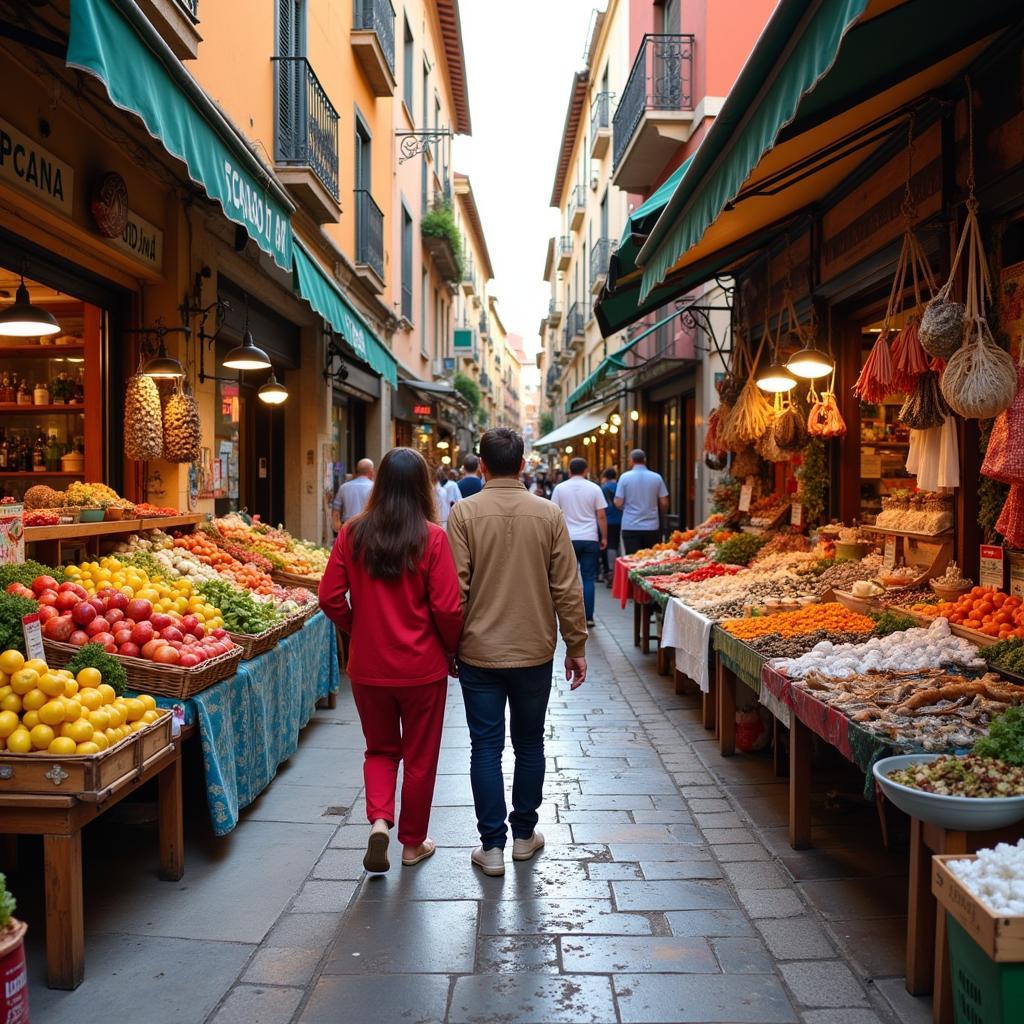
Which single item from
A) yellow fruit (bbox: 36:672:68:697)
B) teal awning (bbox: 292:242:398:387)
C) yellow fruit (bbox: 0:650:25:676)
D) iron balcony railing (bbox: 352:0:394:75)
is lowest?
yellow fruit (bbox: 36:672:68:697)

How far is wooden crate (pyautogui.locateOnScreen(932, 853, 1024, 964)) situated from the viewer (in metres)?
2.47

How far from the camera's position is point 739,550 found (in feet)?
33.0

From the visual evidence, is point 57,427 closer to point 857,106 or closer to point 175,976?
point 175,976

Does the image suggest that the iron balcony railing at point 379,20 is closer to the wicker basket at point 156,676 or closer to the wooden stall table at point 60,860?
the wicker basket at point 156,676

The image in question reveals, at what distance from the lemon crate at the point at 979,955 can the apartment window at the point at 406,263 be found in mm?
20176

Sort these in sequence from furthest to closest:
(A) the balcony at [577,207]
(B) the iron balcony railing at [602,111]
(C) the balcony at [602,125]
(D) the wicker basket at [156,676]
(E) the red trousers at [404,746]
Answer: (A) the balcony at [577,207] < (B) the iron balcony railing at [602,111] < (C) the balcony at [602,125] < (D) the wicker basket at [156,676] < (E) the red trousers at [404,746]

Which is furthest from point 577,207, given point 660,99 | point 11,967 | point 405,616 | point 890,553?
point 11,967

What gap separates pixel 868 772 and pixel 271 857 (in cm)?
287

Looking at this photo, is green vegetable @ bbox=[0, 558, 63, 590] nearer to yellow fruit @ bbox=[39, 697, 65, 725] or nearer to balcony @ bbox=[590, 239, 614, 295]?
yellow fruit @ bbox=[39, 697, 65, 725]

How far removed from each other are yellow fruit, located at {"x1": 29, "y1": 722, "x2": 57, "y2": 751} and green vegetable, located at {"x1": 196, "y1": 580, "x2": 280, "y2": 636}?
83.5 inches

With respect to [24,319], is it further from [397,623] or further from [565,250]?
[565,250]

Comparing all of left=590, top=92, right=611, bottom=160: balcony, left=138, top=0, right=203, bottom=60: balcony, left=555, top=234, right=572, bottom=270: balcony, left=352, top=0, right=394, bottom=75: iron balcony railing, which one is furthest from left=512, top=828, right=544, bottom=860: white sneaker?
left=555, top=234, right=572, bottom=270: balcony

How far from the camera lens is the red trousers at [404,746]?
14.2 feet

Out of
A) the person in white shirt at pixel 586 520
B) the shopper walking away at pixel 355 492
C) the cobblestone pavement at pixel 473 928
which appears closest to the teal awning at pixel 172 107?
the cobblestone pavement at pixel 473 928
